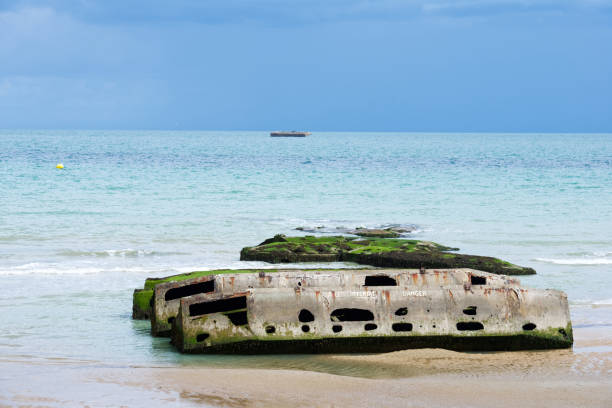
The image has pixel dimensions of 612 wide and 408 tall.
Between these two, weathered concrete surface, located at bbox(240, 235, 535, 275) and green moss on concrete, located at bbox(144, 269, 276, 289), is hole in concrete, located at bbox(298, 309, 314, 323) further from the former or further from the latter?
weathered concrete surface, located at bbox(240, 235, 535, 275)

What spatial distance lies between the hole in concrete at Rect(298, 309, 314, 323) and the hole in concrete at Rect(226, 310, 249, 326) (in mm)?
583

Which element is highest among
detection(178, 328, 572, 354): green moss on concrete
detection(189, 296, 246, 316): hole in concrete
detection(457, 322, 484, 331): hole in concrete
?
detection(189, 296, 246, 316): hole in concrete

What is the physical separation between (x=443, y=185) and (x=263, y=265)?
2690 cm

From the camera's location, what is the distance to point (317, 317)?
904 cm

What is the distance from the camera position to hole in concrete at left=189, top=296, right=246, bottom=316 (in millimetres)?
9164

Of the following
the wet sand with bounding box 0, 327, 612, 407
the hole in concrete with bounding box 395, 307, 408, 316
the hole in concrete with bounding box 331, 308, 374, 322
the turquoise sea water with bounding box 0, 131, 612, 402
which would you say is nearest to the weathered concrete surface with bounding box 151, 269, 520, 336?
the turquoise sea water with bounding box 0, 131, 612, 402

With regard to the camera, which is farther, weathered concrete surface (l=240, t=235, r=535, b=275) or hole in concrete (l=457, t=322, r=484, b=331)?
weathered concrete surface (l=240, t=235, r=535, b=275)

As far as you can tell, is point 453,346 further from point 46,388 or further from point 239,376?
point 46,388

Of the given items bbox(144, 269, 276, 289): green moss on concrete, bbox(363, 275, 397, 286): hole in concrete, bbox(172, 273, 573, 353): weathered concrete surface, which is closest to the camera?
bbox(172, 273, 573, 353): weathered concrete surface

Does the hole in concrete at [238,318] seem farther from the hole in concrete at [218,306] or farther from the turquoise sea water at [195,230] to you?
the turquoise sea water at [195,230]

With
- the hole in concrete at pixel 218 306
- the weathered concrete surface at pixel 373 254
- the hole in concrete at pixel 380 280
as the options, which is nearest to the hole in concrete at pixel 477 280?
the hole in concrete at pixel 380 280

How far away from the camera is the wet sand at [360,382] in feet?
24.0

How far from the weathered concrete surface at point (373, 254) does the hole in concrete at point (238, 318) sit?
621 centimetres

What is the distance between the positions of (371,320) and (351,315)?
32 centimetres
